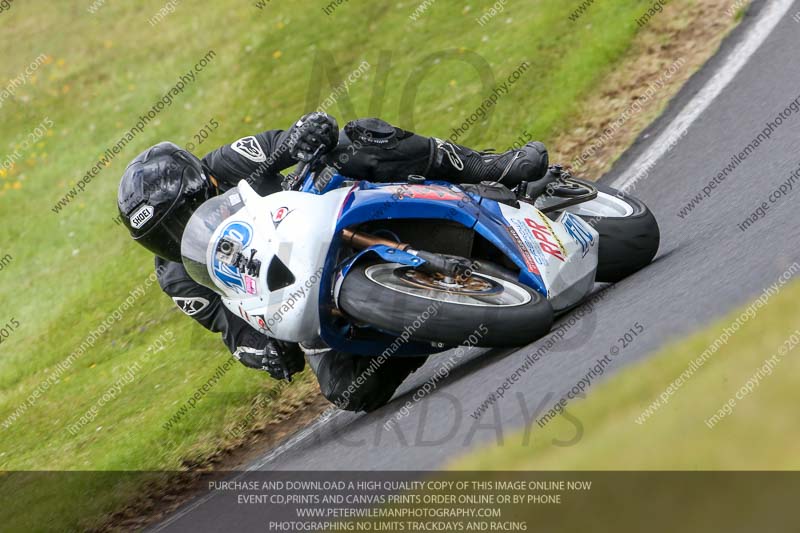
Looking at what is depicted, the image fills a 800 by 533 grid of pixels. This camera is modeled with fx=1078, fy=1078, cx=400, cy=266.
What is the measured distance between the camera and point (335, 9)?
1477 centimetres

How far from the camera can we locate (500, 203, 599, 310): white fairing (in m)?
5.71

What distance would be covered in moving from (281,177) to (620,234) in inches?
81.5

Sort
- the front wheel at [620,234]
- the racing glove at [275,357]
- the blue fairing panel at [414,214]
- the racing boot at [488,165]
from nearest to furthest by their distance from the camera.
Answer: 1. the blue fairing panel at [414,214]
2. the racing glove at [275,357]
3. the racing boot at [488,165]
4. the front wheel at [620,234]

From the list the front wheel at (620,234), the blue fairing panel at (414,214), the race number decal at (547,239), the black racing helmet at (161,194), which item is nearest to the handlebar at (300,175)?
the blue fairing panel at (414,214)

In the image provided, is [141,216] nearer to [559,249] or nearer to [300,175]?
[300,175]

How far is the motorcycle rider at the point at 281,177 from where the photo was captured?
5742 millimetres

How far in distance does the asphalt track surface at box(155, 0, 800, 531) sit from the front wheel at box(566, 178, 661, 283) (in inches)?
4.5

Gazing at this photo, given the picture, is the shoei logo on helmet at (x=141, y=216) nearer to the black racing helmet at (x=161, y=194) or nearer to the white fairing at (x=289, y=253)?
the black racing helmet at (x=161, y=194)

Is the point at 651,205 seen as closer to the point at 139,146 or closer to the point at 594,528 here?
the point at 594,528

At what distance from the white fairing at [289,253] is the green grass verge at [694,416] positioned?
109 cm

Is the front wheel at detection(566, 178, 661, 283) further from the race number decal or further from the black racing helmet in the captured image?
the black racing helmet

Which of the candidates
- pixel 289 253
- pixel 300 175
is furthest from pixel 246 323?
pixel 289 253

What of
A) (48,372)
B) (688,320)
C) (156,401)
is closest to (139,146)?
(48,372)

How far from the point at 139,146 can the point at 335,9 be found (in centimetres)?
327
